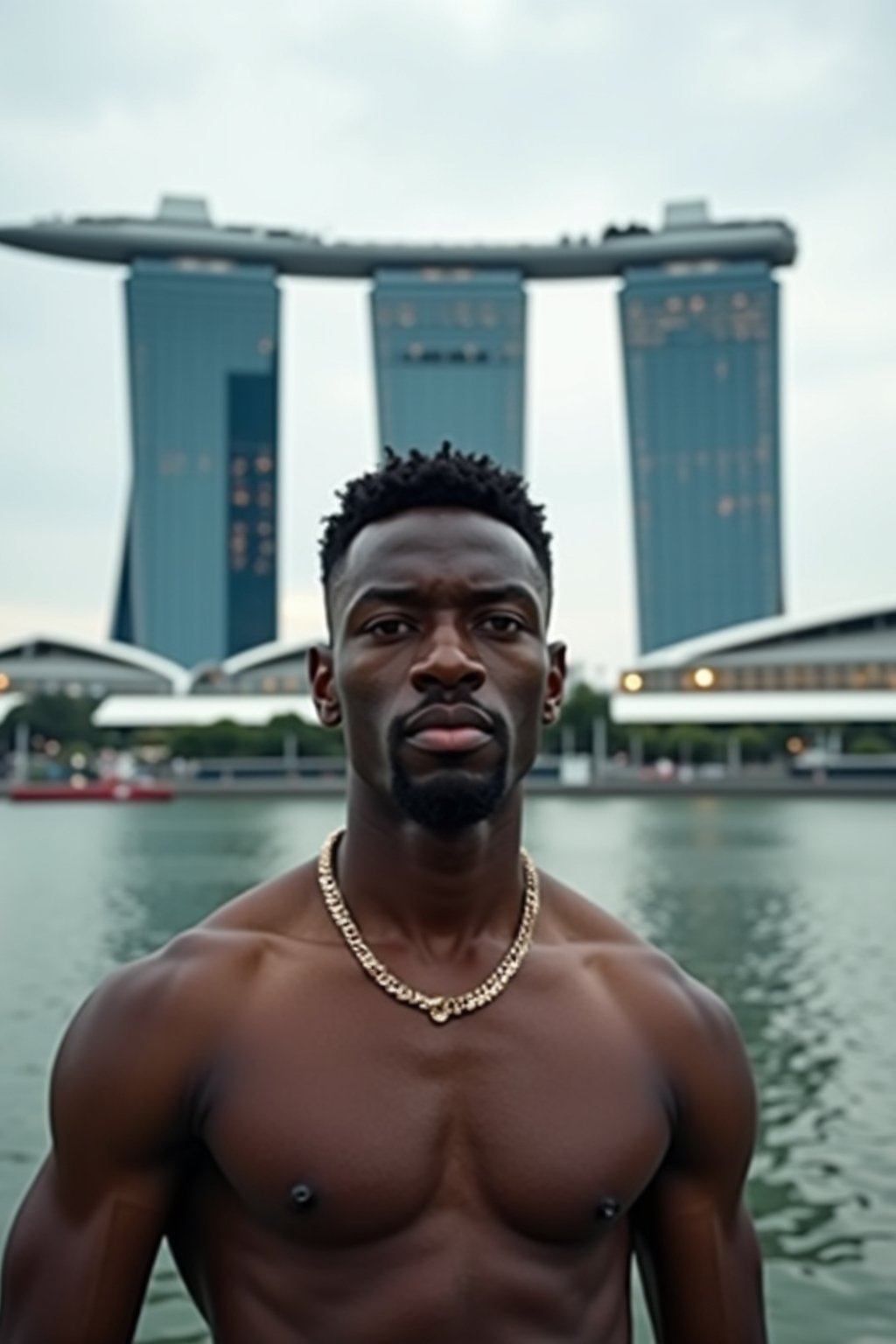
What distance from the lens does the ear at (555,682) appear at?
186cm

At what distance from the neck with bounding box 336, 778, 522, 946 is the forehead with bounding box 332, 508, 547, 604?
0.85 feet

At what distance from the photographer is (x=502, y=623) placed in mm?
1769

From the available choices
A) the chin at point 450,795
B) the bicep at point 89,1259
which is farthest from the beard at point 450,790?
the bicep at point 89,1259

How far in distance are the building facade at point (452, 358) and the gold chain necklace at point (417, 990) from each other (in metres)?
132

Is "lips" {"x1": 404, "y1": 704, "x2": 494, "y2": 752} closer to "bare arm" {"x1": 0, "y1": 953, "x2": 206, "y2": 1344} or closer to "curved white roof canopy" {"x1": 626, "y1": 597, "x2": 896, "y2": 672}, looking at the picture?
"bare arm" {"x1": 0, "y1": 953, "x2": 206, "y2": 1344}

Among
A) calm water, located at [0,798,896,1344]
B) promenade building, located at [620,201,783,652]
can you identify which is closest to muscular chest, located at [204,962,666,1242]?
calm water, located at [0,798,896,1344]

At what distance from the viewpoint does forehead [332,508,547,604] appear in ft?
5.78

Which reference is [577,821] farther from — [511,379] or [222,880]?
[511,379]

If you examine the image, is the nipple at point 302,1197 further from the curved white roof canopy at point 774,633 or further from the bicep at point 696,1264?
the curved white roof canopy at point 774,633

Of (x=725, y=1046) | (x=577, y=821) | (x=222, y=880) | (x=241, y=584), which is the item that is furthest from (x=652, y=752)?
(x=725, y=1046)

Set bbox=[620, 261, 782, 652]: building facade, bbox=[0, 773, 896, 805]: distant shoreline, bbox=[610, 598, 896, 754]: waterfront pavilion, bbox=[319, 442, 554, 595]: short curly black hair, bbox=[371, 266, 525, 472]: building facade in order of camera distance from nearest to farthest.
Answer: bbox=[319, 442, 554, 595]: short curly black hair
bbox=[0, 773, 896, 805]: distant shoreline
bbox=[610, 598, 896, 754]: waterfront pavilion
bbox=[620, 261, 782, 652]: building facade
bbox=[371, 266, 525, 472]: building facade

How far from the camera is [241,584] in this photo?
133 metres

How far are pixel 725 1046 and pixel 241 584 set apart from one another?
133 m

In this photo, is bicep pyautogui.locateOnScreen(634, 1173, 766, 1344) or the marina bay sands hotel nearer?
bicep pyautogui.locateOnScreen(634, 1173, 766, 1344)
